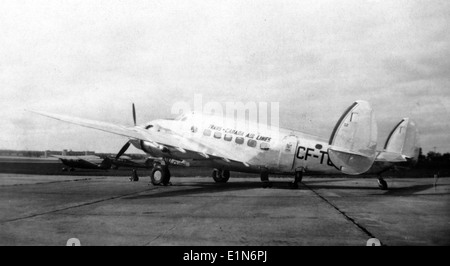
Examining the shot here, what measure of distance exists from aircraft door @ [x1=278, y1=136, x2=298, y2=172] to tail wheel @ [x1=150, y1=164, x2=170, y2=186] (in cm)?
603

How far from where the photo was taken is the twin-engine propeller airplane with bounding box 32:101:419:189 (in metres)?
14.0

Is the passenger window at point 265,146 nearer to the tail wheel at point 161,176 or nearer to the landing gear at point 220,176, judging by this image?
the landing gear at point 220,176

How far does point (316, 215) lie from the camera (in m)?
9.43

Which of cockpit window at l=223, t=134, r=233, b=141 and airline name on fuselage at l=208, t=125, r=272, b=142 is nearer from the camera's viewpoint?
airline name on fuselage at l=208, t=125, r=272, b=142

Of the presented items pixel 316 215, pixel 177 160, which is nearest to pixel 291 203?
pixel 316 215

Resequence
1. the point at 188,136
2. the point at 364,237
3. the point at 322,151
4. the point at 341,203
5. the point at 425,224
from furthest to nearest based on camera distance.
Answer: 1. the point at 188,136
2. the point at 322,151
3. the point at 341,203
4. the point at 425,224
5. the point at 364,237

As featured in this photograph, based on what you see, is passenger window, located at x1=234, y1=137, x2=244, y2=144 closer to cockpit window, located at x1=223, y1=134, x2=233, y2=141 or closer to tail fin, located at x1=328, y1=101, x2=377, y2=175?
cockpit window, located at x1=223, y1=134, x2=233, y2=141

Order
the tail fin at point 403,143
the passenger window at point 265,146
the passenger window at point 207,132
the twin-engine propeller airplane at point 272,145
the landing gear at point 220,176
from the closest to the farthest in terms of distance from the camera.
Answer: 1. the twin-engine propeller airplane at point 272,145
2. the tail fin at point 403,143
3. the passenger window at point 265,146
4. the passenger window at point 207,132
5. the landing gear at point 220,176

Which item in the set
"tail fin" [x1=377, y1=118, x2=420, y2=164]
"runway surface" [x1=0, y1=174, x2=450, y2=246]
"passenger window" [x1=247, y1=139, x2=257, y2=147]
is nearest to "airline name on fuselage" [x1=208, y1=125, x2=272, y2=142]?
"passenger window" [x1=247, y1=139, x2=257, y2=147]

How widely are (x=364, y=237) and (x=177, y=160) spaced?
12625 mm

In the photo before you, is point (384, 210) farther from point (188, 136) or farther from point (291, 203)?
point (188, 136)

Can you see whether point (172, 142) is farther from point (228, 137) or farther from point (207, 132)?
point (228, 137)

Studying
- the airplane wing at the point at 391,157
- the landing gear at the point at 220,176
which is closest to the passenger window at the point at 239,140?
the landing gear at the point at 220,176

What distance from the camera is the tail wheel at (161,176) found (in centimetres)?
1823
